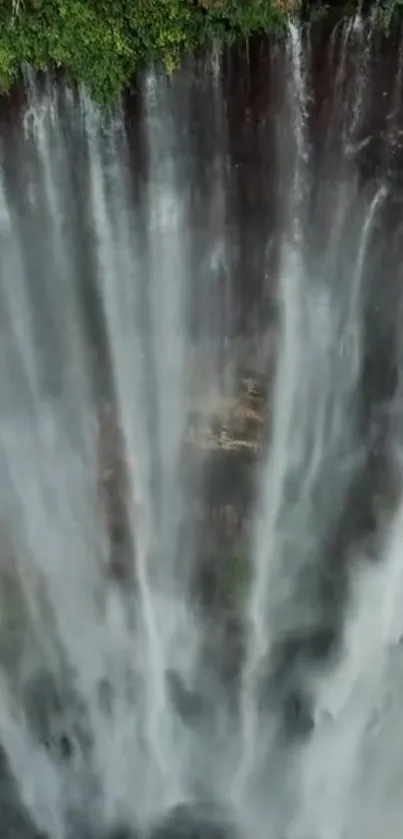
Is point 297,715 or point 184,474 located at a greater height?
point 184,474

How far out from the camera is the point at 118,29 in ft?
23.3

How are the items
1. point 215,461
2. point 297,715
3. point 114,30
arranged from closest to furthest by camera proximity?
point 114,30, point 215,461, point 297,715

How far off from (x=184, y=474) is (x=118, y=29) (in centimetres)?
379

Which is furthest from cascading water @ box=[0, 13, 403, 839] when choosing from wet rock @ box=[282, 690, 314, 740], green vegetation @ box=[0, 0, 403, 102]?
green vegetation @ box=[0, 0, 403, 102]

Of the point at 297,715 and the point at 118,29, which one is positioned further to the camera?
the point at 297,715

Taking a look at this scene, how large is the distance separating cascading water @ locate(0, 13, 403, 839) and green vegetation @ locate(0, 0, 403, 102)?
22cm

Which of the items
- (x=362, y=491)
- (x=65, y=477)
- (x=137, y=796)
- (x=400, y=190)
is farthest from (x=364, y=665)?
(x=400, y=190)

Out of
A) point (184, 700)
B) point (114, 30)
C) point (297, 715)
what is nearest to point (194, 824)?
point (184, 700)

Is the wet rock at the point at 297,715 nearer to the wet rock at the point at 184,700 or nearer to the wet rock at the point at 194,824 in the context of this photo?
the wet rock at the point at 184,700

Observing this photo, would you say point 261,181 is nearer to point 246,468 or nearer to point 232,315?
point 232,315

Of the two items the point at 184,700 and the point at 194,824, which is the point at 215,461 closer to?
the point at 184,700

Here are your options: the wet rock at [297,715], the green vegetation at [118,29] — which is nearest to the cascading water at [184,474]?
the wet rock at [297,715]

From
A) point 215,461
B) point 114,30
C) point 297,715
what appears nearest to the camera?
point 114,30

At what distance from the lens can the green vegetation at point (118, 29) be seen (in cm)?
700
